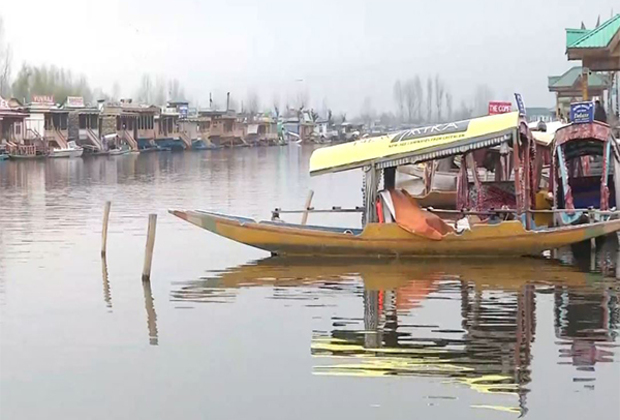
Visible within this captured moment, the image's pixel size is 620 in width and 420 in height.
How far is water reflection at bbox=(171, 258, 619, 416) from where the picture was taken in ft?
39.1

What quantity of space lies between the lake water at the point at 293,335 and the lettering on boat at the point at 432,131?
2597mm

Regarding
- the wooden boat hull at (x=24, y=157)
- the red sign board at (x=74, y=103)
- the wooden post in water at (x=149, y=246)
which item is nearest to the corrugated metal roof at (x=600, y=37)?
the wooden post in water at (x=149, y=246)

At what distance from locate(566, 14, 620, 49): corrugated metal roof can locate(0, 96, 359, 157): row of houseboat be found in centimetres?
5451

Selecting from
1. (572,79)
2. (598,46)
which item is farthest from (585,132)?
(572,79)

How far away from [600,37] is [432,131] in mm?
10504

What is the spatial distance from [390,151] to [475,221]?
317 cm

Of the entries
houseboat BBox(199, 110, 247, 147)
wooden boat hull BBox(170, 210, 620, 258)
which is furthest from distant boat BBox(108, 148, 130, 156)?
wooden boat hull BBox(170, 210, 620, 258)

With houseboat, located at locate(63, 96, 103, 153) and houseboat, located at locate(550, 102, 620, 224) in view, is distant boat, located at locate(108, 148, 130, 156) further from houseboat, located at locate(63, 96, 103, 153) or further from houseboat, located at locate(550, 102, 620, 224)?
houseboat, located at locate(550, 102, 620, 224)

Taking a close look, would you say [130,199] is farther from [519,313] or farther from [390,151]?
[519,313]

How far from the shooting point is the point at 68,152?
7881 cm

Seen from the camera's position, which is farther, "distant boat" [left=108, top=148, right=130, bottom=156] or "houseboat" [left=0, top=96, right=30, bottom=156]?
"distant boat" [left=108, top=148, right=130, bottom=156]

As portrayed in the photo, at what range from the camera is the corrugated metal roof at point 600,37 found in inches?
1082

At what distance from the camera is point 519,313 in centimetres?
1516

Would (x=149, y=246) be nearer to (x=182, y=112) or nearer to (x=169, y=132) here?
(x=169, y=132)
